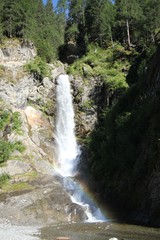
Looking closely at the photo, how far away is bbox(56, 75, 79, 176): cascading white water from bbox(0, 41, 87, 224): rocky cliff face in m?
1.19

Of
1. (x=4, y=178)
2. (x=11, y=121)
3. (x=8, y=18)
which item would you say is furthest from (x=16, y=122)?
(x=8, y=18)

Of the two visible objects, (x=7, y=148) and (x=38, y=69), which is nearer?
(x=7, y=148)

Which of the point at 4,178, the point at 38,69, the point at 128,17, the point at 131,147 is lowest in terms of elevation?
the point at 4,178

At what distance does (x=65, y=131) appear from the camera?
5241 centimetres

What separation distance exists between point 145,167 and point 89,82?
108 ft

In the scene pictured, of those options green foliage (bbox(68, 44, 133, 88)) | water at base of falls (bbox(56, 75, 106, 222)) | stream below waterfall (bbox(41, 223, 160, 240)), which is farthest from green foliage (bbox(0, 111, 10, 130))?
stream below waterfall (bbox(41, 223, 160, 240))

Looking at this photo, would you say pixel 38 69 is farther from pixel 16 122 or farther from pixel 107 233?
pixel 107 233

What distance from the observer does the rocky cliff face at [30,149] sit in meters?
29.2

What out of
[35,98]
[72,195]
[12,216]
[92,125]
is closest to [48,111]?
[35,98]

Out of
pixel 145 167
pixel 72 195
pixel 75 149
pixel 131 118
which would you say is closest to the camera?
pixel 145 167

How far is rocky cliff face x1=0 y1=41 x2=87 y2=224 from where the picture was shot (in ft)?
95.8

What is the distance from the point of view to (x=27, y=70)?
58312 millimetres

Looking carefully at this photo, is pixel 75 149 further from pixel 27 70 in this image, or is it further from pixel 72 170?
pixel 27 70

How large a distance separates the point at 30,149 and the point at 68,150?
8072mm
